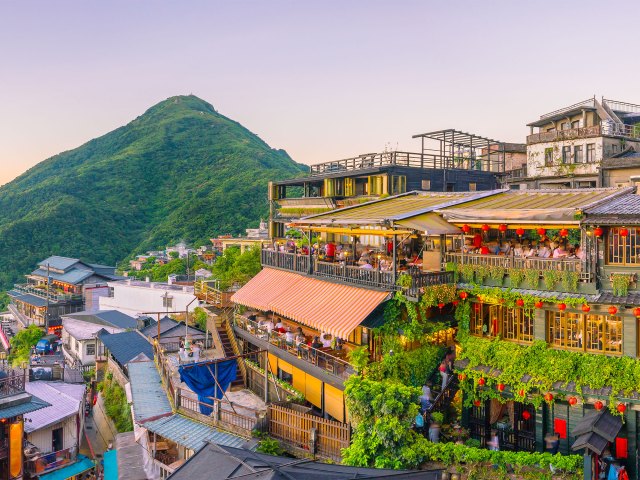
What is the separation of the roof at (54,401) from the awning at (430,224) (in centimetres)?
2052

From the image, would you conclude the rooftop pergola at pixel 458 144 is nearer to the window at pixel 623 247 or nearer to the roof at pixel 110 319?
the window at pixel 623 247

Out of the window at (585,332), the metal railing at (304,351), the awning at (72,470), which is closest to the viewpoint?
the window at (585,332)

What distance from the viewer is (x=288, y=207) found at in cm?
4506

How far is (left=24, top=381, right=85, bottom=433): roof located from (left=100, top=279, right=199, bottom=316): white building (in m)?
14.4

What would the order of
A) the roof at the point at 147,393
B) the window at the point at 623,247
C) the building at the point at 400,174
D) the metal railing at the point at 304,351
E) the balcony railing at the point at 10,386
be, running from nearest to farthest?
the window at the point at 623,247, the metal railing at the point at 304,351, the roof at the point at 147,393, the balcony railing at the point at 10,386, the building at the point at 400,174

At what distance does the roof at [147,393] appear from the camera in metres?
20.9

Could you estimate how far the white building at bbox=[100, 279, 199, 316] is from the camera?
46.8m

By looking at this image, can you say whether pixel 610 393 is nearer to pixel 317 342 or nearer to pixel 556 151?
pixel 317 342

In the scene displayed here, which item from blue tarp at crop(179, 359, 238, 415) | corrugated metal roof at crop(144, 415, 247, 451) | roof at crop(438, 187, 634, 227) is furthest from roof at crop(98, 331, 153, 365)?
roof at crop(438, 187, 634, 227)

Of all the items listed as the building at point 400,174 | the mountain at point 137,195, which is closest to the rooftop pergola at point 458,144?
the building at point 400,174

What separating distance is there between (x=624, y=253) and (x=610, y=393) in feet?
13.9

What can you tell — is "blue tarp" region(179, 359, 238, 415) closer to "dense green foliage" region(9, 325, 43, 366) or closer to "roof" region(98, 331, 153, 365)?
"roof" region(98, 331, 153, 365)

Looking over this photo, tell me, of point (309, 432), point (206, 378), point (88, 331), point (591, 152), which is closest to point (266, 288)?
point (206, 378)

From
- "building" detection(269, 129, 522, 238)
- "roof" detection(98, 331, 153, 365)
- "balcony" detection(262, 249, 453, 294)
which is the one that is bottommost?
"roof" detection(98, 331, 153, 365)
